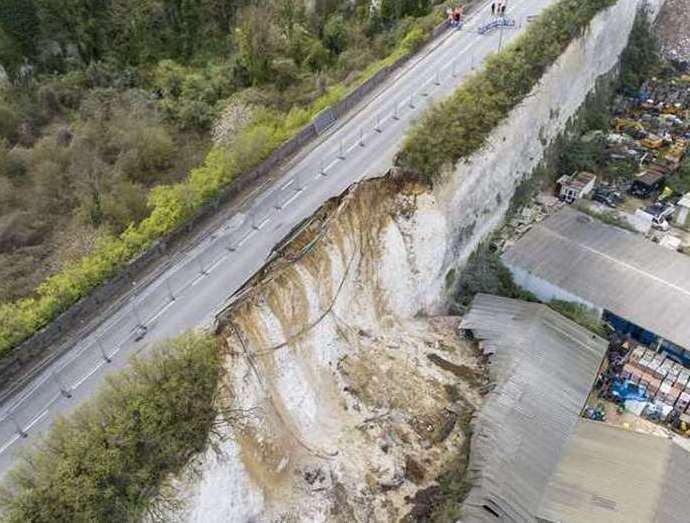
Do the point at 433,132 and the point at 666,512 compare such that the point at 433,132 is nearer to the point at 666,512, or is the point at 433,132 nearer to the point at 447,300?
the point at 447,300

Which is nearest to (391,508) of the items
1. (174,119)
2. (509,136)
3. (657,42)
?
(509,136)

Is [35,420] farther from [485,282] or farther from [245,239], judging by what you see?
[485,282]

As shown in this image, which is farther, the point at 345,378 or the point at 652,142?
the point at 652,142

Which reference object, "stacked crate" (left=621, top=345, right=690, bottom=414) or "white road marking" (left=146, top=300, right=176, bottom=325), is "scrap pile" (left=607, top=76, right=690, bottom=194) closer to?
"stacked crate" (left=621, top=345, right=690, bottom=414)

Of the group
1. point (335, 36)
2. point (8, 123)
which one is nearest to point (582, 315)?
point (335, 36)

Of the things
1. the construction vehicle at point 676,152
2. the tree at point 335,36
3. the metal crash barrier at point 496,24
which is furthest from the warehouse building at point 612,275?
the tree at point 335,36

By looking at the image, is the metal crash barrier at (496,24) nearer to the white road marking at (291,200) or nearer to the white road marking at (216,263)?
the white road marking at (291,200)
